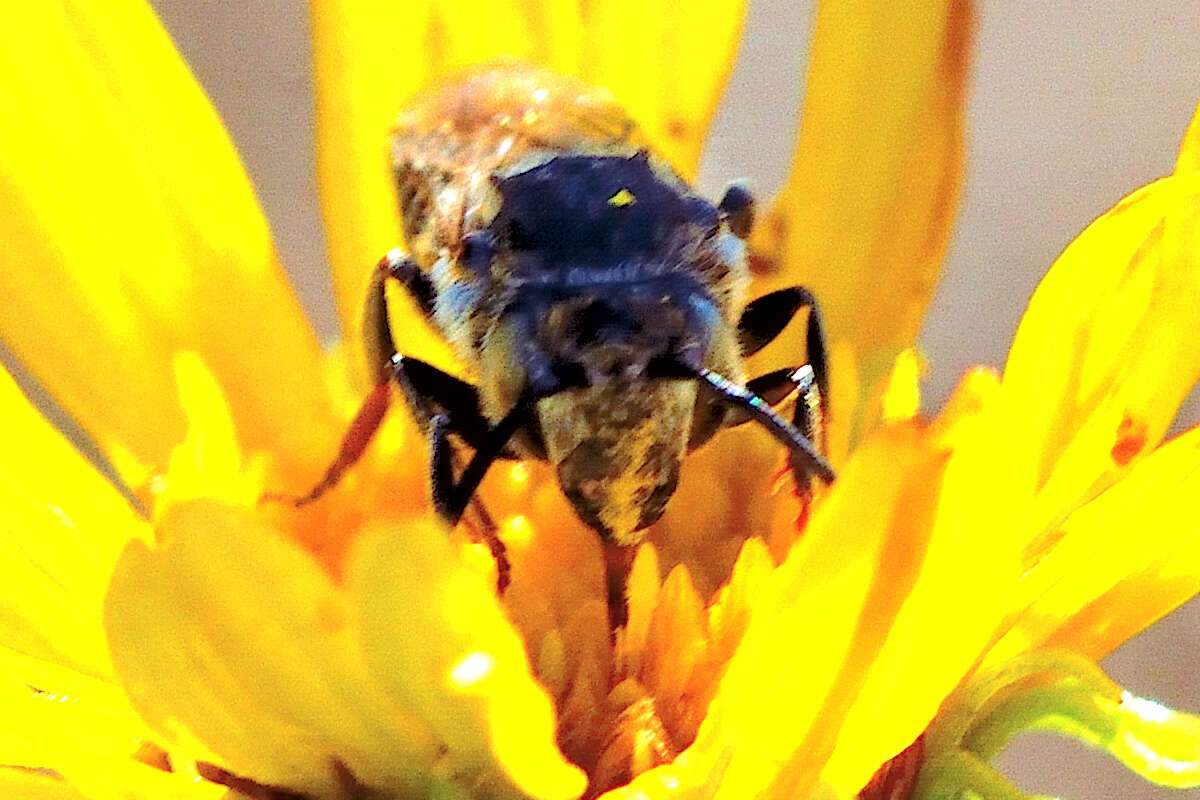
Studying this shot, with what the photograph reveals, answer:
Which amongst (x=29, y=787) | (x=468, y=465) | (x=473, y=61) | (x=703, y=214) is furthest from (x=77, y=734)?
(x=473, y=61)

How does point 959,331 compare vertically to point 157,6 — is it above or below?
below

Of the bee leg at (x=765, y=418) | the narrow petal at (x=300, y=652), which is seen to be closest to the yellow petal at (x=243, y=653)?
the narrow petal at (x=300, y=652)

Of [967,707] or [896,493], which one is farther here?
[967,707]

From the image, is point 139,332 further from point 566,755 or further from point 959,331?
point 959,331

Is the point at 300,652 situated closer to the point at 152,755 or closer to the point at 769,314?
the point at 152,755

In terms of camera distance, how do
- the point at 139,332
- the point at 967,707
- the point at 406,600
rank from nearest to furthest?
the point at 406,600 < the point at 967,707 < the point at 139,332

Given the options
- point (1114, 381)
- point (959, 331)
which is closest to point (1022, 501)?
point (1114, 381)
